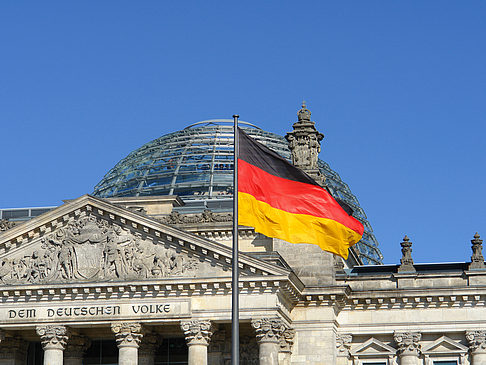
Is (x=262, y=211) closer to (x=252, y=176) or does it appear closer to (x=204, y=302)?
(x=252, y=176)

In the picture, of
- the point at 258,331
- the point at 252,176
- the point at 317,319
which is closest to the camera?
the point at 252,176

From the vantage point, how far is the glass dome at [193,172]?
76812 millimetres

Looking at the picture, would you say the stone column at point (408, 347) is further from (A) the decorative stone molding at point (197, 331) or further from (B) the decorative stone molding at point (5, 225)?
(B) the decorative stone molding at point (5, 225)

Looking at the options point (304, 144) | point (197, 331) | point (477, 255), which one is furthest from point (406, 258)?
point (197, 331)

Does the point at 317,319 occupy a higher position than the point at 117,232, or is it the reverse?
the point at 117,232

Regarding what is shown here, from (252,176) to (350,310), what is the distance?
23.9 meters

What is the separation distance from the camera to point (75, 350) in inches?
2317

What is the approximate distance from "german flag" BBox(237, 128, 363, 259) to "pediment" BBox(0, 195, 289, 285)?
13484 mm

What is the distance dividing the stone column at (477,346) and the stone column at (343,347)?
7251 mm

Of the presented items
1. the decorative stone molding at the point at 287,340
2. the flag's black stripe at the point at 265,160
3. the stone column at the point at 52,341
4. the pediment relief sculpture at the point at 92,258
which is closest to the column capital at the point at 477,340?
the decorative stone molding at the point at 287,340

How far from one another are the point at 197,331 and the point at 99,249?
7.55 metres

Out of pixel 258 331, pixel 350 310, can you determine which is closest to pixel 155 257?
pixel 258 331

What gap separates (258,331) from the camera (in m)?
53.4

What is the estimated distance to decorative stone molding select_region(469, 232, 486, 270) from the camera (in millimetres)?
60500
